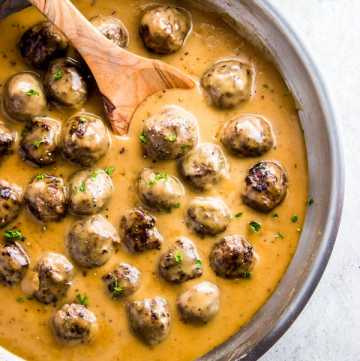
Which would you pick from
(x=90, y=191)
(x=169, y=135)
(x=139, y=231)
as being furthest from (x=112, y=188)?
(x=169, y=135)

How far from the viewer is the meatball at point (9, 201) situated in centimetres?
328

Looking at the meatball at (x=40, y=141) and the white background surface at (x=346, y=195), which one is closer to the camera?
the meatball at (x=40, y=141)

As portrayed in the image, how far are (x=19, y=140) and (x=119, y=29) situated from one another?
682 mm

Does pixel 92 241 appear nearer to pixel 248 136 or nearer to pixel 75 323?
pixel 75 323

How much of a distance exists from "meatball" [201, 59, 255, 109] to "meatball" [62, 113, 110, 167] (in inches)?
20.5

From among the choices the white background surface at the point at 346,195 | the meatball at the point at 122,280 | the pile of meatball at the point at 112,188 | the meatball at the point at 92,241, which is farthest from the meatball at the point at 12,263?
the white background surface at the point at 346,195

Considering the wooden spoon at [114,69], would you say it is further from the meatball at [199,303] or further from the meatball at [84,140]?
the meatball at [199,303]

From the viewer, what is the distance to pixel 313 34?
3.87m

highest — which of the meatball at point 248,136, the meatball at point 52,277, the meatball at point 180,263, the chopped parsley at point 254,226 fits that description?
the meatball at point 248,136

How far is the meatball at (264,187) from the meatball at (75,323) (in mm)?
885

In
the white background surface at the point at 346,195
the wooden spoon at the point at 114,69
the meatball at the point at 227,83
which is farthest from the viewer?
the white background surface at the point at 346,195

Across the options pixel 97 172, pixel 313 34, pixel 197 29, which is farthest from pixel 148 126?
pixel 313 34

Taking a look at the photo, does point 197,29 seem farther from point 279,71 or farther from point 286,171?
point 286,171

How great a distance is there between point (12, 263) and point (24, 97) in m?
0.74
